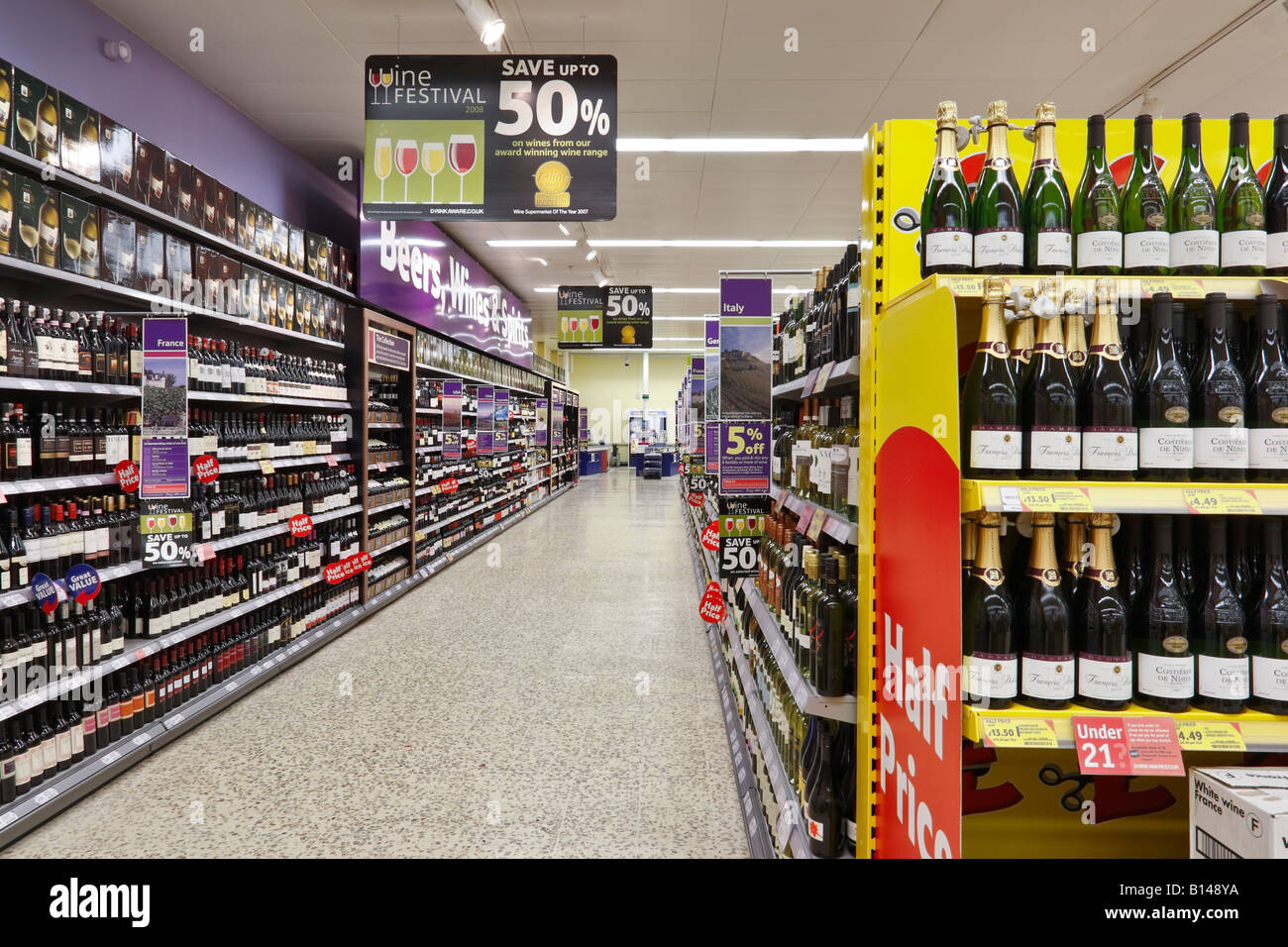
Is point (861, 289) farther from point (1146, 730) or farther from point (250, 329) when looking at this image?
point (250, 329)

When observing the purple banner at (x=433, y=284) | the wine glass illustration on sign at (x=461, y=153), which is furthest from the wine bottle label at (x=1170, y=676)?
the purple banner at (x=433, y=284)

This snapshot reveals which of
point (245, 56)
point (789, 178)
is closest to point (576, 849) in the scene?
point (245, 56)

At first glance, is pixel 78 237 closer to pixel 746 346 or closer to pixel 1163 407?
pixel 746 346

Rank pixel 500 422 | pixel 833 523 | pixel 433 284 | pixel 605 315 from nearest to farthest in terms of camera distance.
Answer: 1. pixel 833 523
2. pixel 433 284
3. pixel 500 422
4. pixel 605 315

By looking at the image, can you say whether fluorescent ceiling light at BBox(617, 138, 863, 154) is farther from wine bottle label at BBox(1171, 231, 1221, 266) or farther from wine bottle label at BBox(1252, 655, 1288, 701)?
wine bottle label at BBox(1252, 655, 1288, 701)

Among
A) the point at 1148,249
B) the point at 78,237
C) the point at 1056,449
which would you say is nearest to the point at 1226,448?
the point at 1056,449

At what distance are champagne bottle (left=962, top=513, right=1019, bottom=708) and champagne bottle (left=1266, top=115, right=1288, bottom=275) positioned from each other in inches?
31.4

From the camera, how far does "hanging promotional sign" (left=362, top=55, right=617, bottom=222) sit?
365 centimetres

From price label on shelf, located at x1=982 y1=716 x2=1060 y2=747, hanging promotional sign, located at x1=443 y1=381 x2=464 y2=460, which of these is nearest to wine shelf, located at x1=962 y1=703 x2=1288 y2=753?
price label on shelf, located at x1=982 y1=716 x2=1060 y2=747

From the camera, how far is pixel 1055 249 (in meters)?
1.53

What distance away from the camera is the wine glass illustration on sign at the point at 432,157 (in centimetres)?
369

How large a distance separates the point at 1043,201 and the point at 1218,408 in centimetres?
55

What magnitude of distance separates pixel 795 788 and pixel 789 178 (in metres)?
6.05

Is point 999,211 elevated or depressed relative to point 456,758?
elevated
